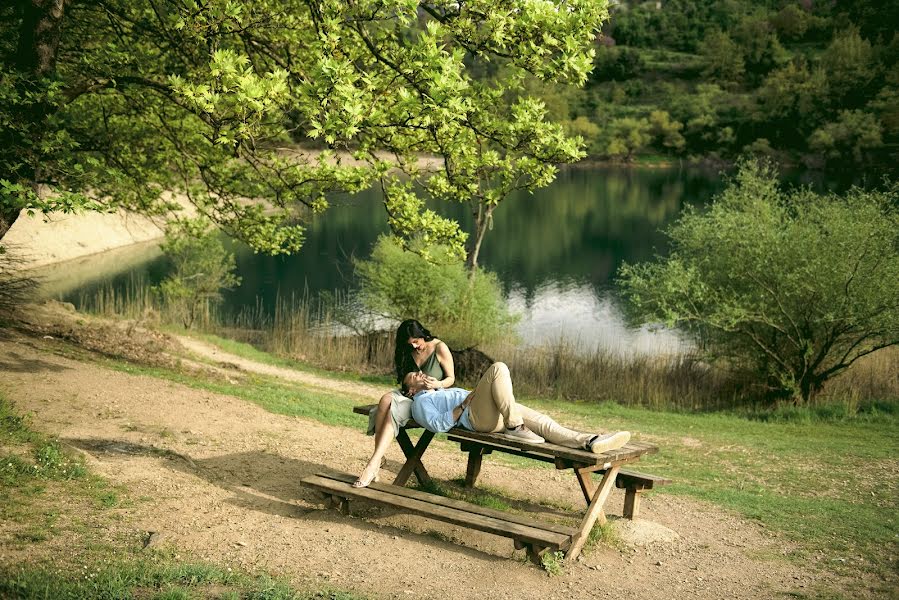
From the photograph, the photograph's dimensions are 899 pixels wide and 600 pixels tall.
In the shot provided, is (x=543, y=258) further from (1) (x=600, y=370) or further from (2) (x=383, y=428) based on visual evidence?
(2) (x=383, y=428)

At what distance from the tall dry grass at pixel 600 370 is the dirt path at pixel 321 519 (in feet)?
29.1

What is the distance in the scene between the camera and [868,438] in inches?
539

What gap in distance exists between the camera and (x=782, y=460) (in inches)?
455

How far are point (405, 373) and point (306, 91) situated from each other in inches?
109

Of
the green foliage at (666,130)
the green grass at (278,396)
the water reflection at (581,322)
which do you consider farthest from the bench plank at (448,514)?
the green foliage at (666,130)

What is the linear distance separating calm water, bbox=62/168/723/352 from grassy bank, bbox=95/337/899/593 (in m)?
4.06

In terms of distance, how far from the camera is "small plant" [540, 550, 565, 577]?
591cm

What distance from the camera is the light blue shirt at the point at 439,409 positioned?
Answer: 268 inches

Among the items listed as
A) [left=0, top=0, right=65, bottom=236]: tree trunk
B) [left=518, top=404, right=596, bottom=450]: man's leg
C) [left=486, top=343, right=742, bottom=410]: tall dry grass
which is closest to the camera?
[left=518, top=404, right=596, bottom=450]: man's leg

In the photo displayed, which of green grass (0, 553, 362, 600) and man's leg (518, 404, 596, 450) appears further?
man's leg (518, 404, 596, 450)

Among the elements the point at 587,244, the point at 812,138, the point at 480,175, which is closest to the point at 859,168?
the point at 812,138

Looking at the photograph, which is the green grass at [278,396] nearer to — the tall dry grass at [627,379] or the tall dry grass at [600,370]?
the tall dry grass at [600,370]

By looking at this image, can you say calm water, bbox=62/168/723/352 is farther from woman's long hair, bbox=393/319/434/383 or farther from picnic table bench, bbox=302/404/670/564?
picnic table bench, bbox=302/404/670/564

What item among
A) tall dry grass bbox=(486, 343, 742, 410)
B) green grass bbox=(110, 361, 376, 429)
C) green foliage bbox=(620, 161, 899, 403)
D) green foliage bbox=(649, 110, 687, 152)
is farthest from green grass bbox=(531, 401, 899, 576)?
green foliage bbox=(649, 110, 687, 152)
